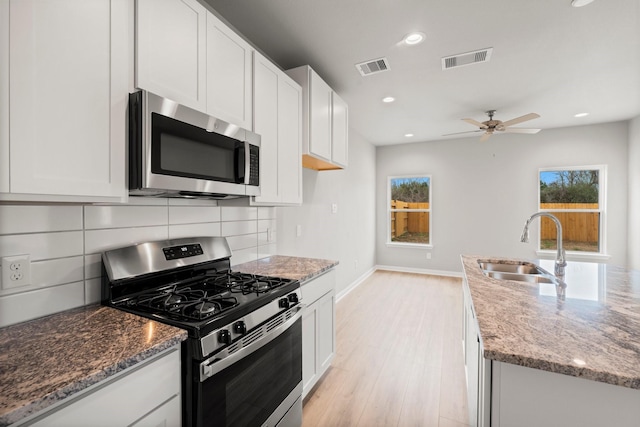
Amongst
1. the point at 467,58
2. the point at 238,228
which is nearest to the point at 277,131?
the point at 238,228

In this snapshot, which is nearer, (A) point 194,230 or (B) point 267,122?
(A) point 194,230

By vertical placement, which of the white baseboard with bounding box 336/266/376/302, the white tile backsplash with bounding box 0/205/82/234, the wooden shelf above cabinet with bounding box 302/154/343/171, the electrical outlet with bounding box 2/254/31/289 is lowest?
the white baseboard with bounding box 336/266/376/302

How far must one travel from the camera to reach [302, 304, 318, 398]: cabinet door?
6.03ft

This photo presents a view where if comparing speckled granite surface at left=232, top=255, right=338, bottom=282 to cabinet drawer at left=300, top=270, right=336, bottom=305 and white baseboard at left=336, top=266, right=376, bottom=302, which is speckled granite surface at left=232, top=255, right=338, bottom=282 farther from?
white baseboard at left=336, top=266, right=376, bottom=302

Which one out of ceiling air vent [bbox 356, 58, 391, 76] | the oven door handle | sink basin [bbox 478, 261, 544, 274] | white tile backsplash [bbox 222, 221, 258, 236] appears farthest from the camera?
ceiling air vent [bbox 356, 58, 391, 76]

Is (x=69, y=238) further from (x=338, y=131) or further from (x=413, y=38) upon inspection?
(x=413, y=38)

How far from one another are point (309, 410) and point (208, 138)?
1.82 meters

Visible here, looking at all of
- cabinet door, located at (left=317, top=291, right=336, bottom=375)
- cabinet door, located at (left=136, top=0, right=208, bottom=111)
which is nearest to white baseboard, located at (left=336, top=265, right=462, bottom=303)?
cabinet door, located at (left=317, top=291, right=336, bottom=375)

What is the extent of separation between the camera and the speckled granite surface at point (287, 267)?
72.4 inches

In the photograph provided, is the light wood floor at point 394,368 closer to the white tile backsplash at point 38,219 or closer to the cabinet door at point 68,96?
the white tile backsplash at point 38,219

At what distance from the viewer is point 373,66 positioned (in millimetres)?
2609

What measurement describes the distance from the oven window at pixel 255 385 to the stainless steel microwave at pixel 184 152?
81 centimetres

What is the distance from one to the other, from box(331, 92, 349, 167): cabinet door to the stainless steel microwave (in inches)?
47.1

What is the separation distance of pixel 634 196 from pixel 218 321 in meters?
5.71
